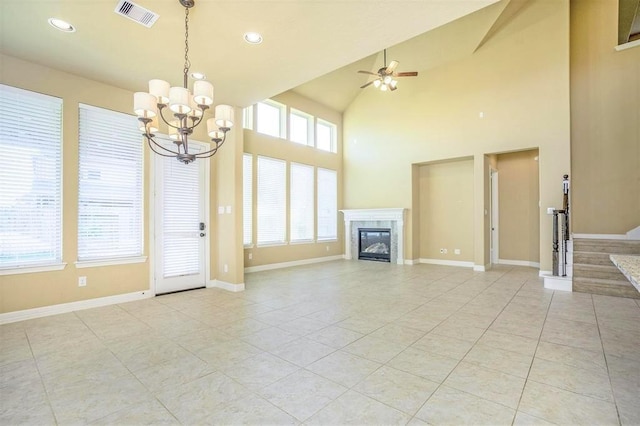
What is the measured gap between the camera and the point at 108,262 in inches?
165

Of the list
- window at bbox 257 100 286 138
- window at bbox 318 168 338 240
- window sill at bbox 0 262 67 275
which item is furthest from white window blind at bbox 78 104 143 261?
window at bbox 318 168 338 240

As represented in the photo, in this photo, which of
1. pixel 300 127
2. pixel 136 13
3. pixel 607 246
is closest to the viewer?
pixel 136 13

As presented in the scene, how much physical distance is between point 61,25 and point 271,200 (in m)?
4.64

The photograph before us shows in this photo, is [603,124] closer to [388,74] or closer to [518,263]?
[518,263]

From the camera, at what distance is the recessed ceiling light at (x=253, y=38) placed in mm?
3017

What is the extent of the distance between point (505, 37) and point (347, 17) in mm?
5391

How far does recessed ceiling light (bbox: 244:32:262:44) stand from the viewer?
3017 mm

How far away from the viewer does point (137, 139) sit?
451 cm

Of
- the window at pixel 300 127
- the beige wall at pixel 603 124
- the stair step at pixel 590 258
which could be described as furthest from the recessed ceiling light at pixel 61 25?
the beige wall at pixel 603 124

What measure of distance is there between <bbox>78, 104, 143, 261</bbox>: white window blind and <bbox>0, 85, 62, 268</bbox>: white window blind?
10.1 inches

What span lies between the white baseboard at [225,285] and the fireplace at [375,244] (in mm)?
4233

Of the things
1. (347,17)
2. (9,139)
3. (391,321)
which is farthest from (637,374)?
(9,139)

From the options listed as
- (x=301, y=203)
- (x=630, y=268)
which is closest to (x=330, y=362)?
(x=630, y=268)

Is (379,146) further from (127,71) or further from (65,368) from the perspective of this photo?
(65,368)
